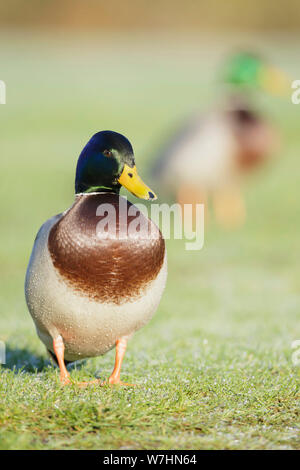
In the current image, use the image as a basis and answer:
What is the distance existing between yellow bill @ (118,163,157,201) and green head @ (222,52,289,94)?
7272 millimetres

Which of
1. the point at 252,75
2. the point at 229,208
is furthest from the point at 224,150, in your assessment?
the point at 252,75

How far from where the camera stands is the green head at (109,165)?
274cm

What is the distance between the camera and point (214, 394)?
9.12ft

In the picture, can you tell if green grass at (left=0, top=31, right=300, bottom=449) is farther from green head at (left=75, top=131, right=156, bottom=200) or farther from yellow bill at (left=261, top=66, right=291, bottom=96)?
yellow bill at (left=261, top=66, right=291, bottom=96)

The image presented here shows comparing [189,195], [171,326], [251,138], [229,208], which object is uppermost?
[251,138]

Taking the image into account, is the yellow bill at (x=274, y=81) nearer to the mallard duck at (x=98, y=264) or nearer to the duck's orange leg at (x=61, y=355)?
the mallard duck at (x=98, y=264)

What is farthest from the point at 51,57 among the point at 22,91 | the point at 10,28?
the point at 22,91

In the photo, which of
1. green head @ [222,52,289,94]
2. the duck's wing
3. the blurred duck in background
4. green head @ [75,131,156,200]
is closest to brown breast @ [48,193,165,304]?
green head @ [75,131,156,200]

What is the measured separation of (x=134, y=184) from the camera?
2.71 m

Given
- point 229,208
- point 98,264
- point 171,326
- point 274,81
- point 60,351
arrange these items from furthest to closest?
point 274,81 < point 229,208 < point 171,326 < point 60,351 < point 98,264

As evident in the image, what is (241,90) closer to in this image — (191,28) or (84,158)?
(84,158)

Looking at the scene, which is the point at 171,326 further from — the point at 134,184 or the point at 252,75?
the point at 252,75

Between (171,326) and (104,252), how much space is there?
2.20 m

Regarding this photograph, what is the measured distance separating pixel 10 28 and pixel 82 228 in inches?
1207
